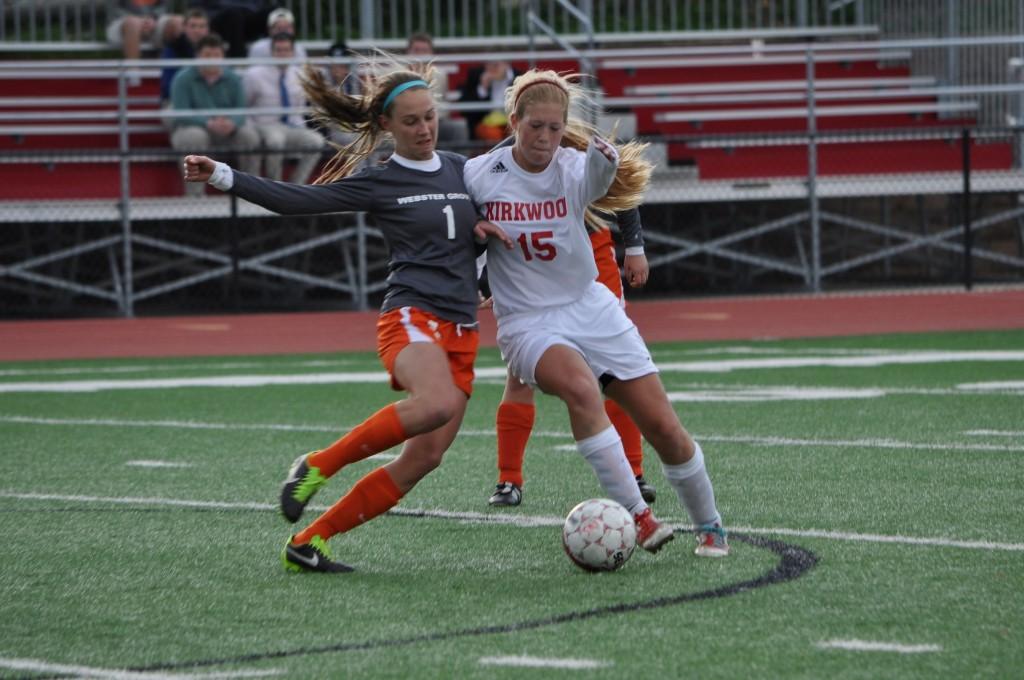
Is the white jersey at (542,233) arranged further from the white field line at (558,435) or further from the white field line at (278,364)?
the white field line at (278,364)

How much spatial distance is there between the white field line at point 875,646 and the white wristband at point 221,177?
2506 millimetres

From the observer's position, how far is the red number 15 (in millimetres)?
5695

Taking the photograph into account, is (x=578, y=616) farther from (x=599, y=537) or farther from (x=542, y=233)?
(x=542, y=233)

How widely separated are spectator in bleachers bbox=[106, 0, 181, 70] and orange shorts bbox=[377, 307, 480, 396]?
14589 mm

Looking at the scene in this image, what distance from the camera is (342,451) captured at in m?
5.51

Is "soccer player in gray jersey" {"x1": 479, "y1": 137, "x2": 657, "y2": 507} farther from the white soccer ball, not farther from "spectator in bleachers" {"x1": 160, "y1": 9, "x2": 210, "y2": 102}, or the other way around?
"spectator in bleachers" {"x1": 160, "y1": 9, "x2": 210, "y2": 102}

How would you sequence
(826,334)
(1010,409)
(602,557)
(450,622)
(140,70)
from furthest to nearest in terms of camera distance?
(140,70) < (826,334) < (1010,409) < (602,557) < (450,622)

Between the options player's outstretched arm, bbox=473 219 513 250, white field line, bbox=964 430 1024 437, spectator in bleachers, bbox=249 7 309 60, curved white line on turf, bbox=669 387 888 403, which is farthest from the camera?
spectator in bleachers, bbox=249 7 309 60

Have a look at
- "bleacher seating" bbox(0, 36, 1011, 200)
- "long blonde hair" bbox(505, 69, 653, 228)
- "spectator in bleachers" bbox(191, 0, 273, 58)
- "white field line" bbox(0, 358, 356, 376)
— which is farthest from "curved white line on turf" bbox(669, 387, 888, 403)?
"spectator in bleachers" bbox(191, 0, 273, 58)

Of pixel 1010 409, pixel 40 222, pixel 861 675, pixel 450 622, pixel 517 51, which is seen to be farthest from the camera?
pixel 517 51

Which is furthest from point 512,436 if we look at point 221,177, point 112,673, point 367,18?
point 367,18

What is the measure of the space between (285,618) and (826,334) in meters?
10.7

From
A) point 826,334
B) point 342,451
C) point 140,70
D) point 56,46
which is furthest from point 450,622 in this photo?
point 56,46

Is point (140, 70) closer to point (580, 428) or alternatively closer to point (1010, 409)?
point (1010, 409)
